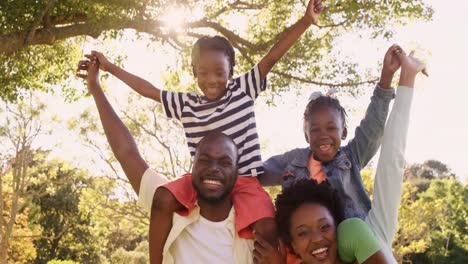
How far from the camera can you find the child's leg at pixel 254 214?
2.71m

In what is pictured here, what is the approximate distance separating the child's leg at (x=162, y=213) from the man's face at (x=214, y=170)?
0.09 meters

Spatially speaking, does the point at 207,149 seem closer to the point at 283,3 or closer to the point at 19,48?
the point at 19,48

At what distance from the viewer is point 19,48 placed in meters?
8.00

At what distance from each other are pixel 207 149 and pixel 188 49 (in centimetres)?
678

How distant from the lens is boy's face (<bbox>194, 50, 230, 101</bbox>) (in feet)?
10.9

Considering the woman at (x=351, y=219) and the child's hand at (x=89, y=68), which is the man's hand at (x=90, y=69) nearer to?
the child's hand at (x=89, y=68)

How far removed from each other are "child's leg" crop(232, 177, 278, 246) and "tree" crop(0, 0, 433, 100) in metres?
5.28

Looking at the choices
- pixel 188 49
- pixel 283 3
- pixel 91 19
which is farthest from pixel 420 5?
pixel 91 19

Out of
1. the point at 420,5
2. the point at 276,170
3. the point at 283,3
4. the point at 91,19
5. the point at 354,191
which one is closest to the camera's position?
the point at 354,191

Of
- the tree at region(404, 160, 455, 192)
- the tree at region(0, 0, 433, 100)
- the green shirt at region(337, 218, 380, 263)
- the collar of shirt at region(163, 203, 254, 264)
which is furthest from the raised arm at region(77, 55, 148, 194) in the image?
the tree at region(404, 160, 455, 192)

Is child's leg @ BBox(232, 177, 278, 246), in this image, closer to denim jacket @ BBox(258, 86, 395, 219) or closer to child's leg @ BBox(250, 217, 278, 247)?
child's leg @ BBox(250, 217, 278, 247)

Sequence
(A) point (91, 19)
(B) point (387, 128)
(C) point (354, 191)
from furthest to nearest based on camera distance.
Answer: (A) point (91, 19)
(C) point (354, 191)
(B) point (387, 128)

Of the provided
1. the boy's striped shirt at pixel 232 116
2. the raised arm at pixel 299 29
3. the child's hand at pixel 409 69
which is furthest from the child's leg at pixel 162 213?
the child's hand at pixel 409 69

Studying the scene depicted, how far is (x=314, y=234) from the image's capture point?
8.30 feet
